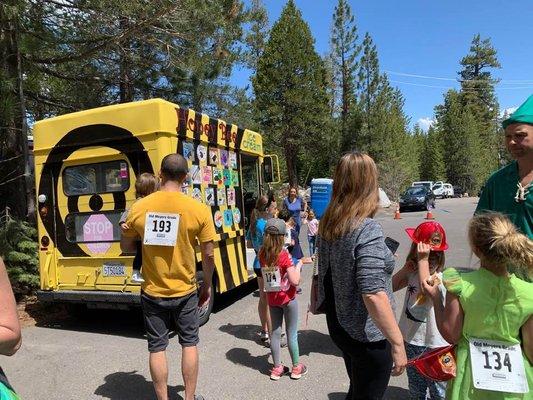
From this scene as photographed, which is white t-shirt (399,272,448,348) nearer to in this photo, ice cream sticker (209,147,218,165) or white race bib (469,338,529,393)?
white race bib (469,338,529,393)

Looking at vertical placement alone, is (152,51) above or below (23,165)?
above

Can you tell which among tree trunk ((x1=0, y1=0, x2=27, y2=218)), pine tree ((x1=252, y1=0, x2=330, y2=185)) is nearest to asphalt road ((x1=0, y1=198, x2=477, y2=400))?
tree trunk ((x1=0, y1=0, x2=27, y2=218))

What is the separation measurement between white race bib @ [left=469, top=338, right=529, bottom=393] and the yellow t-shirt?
2163mm

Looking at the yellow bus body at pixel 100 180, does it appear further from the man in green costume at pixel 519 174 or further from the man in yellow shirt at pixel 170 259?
the man in green costume at pixel 519 174

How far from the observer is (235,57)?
1237cm

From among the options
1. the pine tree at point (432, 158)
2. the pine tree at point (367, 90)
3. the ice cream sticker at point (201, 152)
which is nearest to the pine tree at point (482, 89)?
the pine tree at point (432, 158)

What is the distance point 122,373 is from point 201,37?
6.36 m

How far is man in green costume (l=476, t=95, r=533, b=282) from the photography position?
231 cm

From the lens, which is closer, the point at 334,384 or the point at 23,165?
the point at 334,384

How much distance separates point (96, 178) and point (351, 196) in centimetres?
447

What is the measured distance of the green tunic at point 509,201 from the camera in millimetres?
2316

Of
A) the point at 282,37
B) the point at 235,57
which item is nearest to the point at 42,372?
the point at 235,57

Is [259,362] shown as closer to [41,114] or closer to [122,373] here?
[122,373]

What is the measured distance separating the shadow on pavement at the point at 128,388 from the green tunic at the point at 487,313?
2.77 metres
